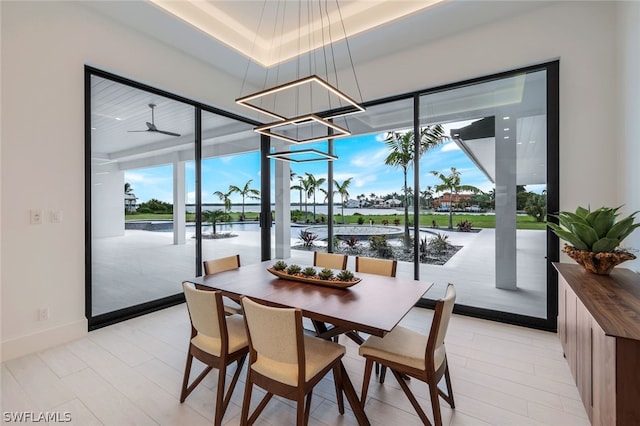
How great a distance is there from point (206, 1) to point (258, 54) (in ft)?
3.50

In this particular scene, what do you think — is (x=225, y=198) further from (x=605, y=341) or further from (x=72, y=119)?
(x=605, y=341)

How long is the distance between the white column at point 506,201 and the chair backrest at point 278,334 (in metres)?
3.18

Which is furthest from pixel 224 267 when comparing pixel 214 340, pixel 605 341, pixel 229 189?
pixel 605 341

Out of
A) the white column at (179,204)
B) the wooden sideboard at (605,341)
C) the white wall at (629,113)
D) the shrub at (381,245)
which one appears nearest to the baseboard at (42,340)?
the white column at (179,204)


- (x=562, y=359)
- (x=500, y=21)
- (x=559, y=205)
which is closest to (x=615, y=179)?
(x=559, y=205)

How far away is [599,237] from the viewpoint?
6.88 feet

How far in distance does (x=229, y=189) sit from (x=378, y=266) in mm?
3285

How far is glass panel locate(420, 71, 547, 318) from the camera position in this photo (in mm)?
3367

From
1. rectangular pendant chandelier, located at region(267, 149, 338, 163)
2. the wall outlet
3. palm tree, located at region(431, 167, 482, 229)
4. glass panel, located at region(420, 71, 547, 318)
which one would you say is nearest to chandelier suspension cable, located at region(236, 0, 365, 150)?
rectangular pendant chandelier, located at region(267, 149, 338, 163)

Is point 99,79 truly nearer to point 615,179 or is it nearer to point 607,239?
point 607,239

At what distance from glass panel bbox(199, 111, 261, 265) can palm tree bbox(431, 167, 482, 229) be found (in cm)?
337

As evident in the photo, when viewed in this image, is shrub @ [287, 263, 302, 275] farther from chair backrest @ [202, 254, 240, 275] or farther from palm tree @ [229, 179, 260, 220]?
palm tree @ [229, 179, 260, 220]

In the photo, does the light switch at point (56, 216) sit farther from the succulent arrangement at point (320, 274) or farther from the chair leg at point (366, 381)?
the chair leg at point (366, 381)

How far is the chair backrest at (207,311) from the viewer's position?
1803mm
